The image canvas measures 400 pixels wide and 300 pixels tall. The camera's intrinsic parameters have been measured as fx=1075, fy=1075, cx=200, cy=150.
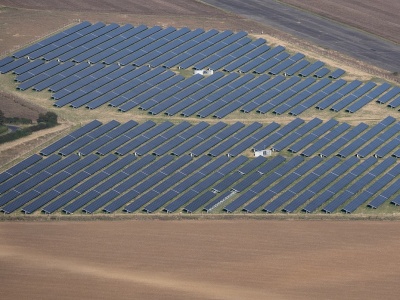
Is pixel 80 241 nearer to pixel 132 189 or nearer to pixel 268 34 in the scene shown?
pixel 132 189

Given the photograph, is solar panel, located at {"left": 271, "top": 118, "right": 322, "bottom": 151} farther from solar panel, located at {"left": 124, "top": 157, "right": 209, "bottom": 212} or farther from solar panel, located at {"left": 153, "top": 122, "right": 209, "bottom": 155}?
solar panel, located at {"left": 124, "top": 157, "right": 209, "bottom": 212}

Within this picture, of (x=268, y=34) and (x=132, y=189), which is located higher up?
(x=268, y=34)

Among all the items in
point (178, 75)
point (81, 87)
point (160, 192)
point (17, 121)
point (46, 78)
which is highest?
point (178, 75)

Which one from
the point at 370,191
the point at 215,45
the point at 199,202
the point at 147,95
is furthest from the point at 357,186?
the point at 215,45

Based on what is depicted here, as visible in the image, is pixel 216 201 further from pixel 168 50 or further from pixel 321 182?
pixel 168 50

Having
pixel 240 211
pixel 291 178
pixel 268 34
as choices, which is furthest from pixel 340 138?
pixel 268 34

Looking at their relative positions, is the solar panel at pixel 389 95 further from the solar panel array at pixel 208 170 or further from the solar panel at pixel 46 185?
the solar panel at pixel 46 185
